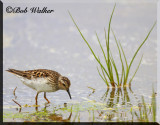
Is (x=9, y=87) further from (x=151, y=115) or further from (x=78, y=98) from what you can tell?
(x=151, y=115)

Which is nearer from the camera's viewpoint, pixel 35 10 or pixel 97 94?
pixel 35 10

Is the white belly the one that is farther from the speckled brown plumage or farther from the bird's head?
the bird's head

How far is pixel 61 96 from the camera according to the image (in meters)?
6.18

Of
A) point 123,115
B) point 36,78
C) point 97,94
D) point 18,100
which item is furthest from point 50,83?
point 123,115

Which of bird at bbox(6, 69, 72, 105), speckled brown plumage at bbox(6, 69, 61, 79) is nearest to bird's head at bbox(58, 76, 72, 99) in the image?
bird at bbox(6, 69, 72, 105)

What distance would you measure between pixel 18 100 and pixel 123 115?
1.97 metres

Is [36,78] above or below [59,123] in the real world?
above

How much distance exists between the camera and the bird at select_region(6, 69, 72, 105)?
5801 mm

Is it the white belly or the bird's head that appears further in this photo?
the bird's head

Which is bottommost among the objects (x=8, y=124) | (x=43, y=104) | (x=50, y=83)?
A: (x=8, y=124)

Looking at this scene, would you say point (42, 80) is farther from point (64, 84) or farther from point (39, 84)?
point (64, 84)

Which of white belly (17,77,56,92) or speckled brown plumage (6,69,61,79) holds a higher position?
speckled brown plumage (6,69,61,79)

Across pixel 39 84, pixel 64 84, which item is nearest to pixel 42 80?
pixel 39 84

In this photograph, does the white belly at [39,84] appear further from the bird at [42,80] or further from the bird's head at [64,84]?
the bird's head at [64,84]
